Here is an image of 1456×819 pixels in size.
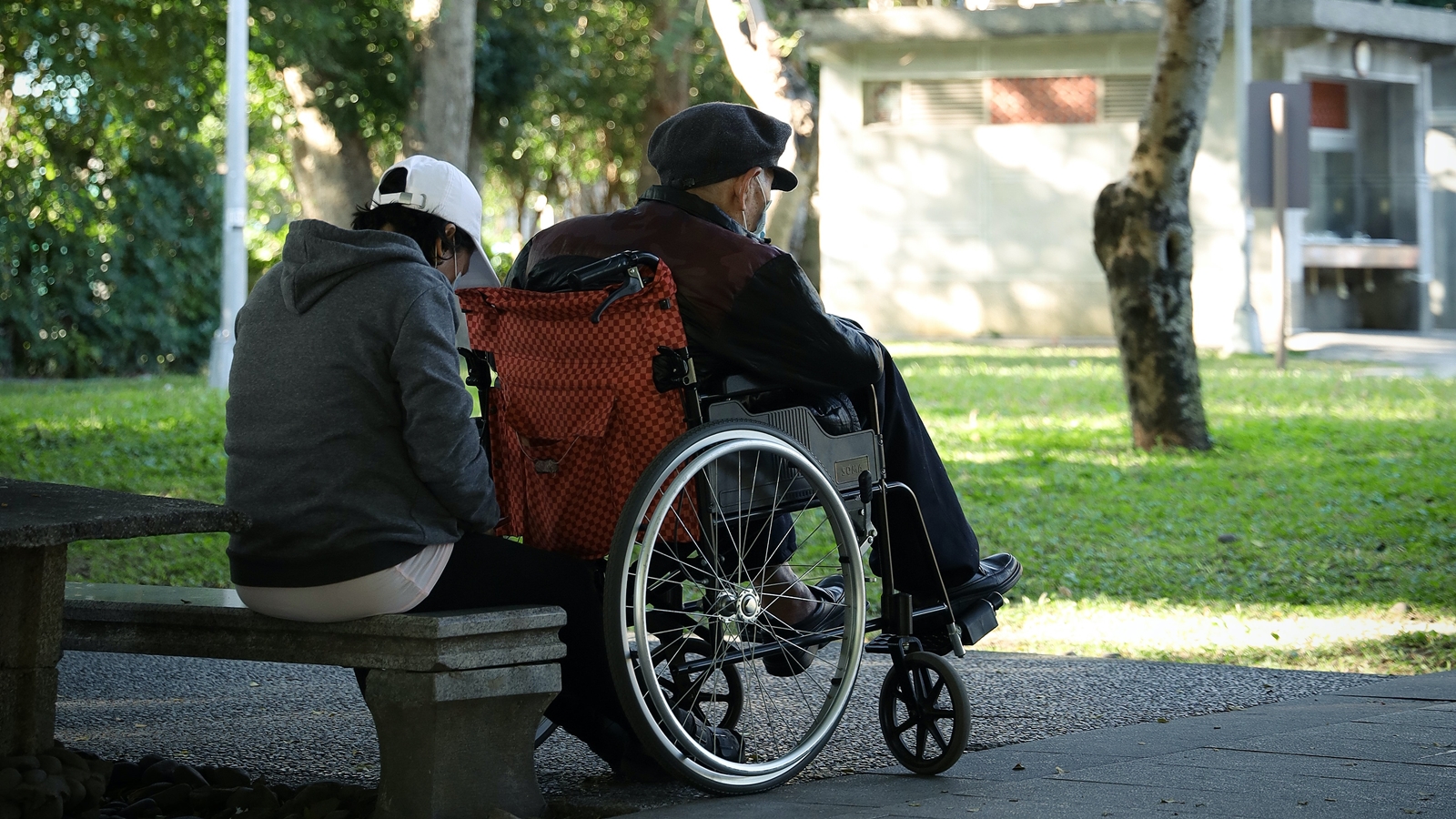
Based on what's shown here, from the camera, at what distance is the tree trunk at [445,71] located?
18.9m

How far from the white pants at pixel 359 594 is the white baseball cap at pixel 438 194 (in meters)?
0.76

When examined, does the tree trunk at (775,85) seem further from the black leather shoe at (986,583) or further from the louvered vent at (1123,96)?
the black leather shoe at (986,583)

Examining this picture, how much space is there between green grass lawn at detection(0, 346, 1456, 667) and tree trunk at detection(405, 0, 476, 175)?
13.7ft

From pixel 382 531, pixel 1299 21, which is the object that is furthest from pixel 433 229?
pixel 1299 21

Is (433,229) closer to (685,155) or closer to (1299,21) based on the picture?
(685,155)

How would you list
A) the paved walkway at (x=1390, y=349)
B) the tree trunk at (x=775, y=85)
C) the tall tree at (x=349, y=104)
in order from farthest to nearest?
1. the tall tree at (x=349, y=104)
2. the paved walkway at (x=1390, y=349)
3. the tree trunk at (x=775, y=85)

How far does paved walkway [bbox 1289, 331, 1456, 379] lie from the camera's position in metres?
20.1

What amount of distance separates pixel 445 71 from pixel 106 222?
4.24 m

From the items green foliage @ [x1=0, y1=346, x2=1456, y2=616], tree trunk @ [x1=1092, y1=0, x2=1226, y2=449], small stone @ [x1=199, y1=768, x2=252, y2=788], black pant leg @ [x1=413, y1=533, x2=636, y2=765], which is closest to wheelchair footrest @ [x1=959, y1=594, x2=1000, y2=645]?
black pant leg @ [x1=413, y1=533, x2=636, y2=765]

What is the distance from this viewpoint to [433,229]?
12.4 ft

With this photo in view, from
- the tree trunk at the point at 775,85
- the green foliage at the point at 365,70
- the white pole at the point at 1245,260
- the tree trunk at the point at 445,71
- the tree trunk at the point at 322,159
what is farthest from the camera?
the white pole at the point at 1245,260

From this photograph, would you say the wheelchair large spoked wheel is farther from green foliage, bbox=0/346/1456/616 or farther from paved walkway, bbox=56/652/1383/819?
green foliage, bbox=0/346/1456/616

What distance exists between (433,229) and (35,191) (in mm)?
16064

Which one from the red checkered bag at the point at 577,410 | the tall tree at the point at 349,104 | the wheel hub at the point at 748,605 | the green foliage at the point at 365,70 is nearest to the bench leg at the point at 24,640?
the red checkered bag at the point at 577,410
